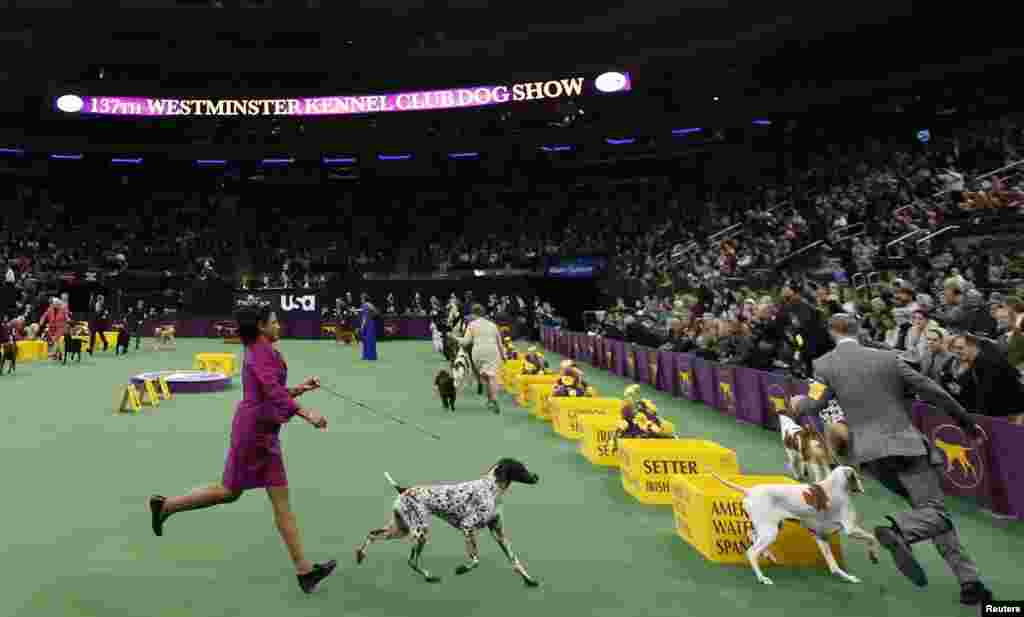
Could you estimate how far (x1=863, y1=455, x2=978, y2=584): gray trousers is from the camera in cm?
444

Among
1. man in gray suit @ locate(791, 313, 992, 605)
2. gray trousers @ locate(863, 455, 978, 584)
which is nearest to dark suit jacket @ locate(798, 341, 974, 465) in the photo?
man in gray suit @ locate(791, 313, 992, 605)

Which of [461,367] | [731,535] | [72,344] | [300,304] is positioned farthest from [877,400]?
[300,304]

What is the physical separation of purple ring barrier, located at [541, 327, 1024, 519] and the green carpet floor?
320 mm

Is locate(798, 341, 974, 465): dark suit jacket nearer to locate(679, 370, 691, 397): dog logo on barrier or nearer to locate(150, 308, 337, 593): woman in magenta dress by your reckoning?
locate(150, 308, 337, 593): woman in magenta dress

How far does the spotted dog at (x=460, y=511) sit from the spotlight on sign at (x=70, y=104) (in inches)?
1724

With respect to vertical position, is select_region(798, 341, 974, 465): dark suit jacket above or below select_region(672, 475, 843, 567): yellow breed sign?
above

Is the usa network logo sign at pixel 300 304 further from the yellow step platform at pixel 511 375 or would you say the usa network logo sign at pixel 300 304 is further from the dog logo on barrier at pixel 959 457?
the dog logo on barrier at pixel 959 457

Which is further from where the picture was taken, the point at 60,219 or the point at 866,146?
the point at 60,219

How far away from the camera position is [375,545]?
241 inches

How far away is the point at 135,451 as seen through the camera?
32.7ft

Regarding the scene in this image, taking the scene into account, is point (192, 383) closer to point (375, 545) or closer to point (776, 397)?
point (375, 545)

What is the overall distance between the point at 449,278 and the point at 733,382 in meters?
26.3

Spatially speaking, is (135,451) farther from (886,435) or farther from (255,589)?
(886,435)

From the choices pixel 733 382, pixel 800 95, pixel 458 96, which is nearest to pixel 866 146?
pixel 800 95
